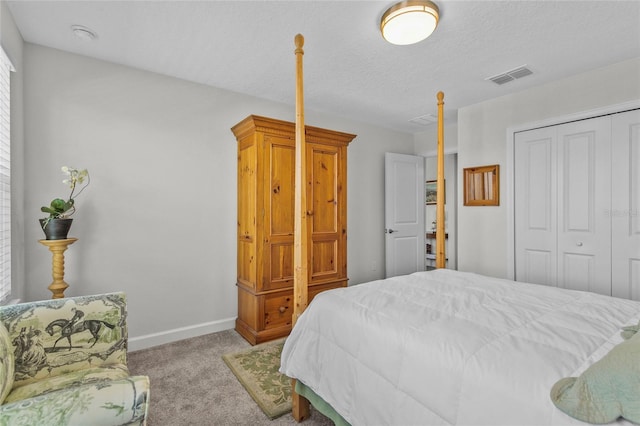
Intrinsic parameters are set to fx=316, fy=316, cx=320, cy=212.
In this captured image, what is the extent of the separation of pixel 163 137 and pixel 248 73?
1.00m

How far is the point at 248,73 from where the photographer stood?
2.92 metres

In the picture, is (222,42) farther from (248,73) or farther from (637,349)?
(637,349)

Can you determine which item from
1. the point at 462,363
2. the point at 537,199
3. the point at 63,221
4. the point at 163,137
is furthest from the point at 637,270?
the point at 63,221

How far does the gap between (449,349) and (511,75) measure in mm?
2869

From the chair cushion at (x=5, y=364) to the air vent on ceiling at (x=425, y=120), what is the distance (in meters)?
4.35

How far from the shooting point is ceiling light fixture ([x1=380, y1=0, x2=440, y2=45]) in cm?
190

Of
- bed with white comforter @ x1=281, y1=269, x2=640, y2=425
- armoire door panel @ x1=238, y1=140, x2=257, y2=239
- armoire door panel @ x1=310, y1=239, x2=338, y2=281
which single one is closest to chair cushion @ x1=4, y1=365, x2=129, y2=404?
bed with white comforter @ x1=281, y1=269, x2=640, y2=425

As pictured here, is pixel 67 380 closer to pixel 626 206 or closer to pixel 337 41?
pixel 337 41

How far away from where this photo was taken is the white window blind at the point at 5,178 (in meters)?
1.98

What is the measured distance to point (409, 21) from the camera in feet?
6.44

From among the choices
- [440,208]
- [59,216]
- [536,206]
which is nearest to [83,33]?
[59,216]

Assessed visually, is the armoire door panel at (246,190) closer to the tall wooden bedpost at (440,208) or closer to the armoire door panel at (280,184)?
the armoire door panel at (280,184)

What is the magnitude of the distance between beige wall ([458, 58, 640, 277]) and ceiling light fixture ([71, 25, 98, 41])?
3.72 metres

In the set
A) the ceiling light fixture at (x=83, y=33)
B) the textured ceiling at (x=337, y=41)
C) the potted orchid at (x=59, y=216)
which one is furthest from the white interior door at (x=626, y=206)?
the potted orchid at (x=59, y=216)
